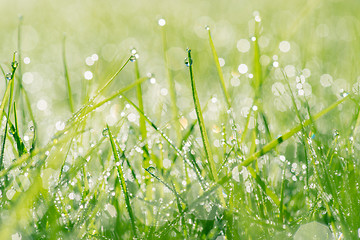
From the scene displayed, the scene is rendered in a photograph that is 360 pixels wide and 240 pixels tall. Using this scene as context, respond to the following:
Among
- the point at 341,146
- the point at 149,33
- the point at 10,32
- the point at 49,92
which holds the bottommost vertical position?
the point at 341,146

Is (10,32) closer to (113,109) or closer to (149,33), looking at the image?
(149,33)

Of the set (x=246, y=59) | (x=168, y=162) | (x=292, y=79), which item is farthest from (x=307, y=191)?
(x=246, y=59)

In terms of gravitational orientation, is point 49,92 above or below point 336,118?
above

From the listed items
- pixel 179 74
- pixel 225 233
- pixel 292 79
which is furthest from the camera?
pixel 179 74

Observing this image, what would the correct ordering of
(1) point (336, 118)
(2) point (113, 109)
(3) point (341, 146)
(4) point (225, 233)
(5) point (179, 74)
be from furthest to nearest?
(5) point (179, 74), (2) point (113, 109), (1) point (336, 118), (3) point (341, 146), (4) point (225, 233)

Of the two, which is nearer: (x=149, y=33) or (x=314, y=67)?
(x=314, y=67)

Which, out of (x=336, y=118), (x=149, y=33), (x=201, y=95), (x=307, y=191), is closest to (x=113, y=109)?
(x=201, y=95)
